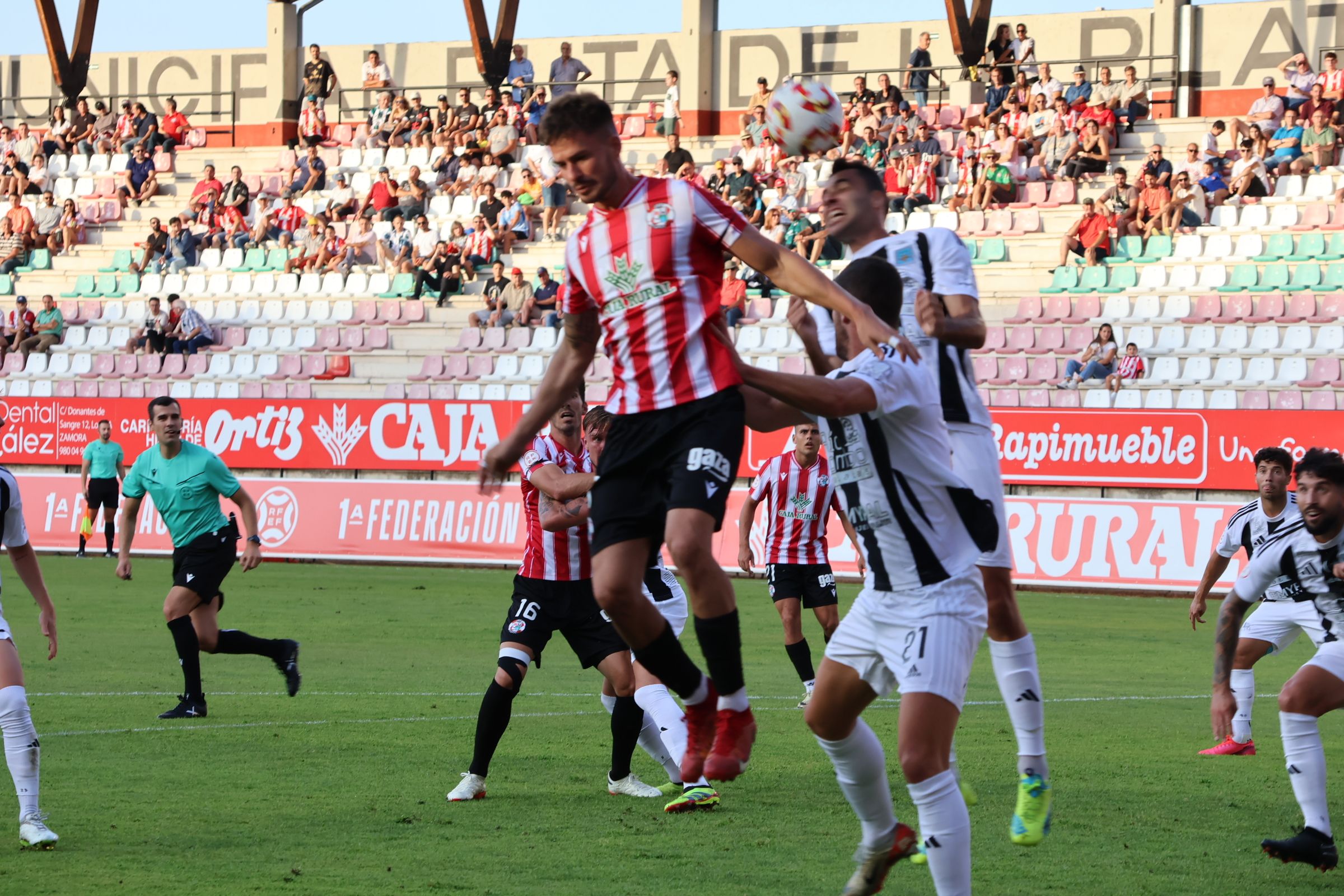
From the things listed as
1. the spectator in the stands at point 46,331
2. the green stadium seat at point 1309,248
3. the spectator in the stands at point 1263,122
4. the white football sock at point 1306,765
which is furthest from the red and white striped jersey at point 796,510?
the spectator in the stands at point 46,331

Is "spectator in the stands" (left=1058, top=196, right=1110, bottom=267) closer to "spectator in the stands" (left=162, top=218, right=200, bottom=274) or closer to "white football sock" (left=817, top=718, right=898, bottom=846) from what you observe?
"spectator in the stands" (left=162, top=218, right=200, bottom=274)

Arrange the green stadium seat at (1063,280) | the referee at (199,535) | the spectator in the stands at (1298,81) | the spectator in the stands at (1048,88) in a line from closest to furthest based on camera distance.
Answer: the referee at (199,535) → the green stadium seat at (1063,280) → the spectator in the stands at (1298,81) → the spectator in the stands at (1048,88)

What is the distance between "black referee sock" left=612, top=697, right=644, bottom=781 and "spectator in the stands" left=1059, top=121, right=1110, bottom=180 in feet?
67.0

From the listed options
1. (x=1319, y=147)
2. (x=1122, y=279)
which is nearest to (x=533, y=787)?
(x=1122, y=279)

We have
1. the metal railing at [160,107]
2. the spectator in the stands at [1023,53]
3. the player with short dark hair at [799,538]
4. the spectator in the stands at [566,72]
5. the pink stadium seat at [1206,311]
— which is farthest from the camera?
the metal railing at [160,107]

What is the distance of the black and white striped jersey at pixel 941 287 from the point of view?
6.46 m

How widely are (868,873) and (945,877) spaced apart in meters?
0.49

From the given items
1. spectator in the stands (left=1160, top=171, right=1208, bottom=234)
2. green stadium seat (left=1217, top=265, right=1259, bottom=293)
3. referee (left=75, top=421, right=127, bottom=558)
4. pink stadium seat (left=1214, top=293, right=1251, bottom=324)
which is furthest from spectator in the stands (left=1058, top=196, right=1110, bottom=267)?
referee (left=75, top=421, right=127, bottom=558)

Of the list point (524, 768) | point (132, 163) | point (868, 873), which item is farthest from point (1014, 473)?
point (132, 163)

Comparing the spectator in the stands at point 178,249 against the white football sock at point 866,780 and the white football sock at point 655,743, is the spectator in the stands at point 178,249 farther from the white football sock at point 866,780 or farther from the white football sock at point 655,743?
the white football sock at point 866,780

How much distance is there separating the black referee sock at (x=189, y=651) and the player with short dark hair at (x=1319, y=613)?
656 cm

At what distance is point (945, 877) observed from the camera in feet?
17.7

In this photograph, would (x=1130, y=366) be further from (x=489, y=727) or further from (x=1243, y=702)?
(x=489, y=727)

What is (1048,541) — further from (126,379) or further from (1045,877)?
(126,379)
